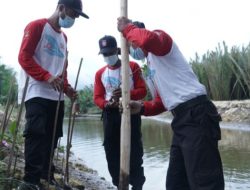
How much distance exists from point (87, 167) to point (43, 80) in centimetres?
360

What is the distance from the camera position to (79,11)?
3.83 metres

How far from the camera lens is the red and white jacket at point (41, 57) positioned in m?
3.64

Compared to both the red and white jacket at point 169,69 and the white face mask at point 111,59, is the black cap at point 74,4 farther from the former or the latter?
the red and white jacket at point 169,69

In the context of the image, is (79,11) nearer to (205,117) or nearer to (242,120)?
(205,117)

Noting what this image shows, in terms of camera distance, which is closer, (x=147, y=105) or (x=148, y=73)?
(x=148, y=73)

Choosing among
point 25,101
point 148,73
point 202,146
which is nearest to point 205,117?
point 202,146

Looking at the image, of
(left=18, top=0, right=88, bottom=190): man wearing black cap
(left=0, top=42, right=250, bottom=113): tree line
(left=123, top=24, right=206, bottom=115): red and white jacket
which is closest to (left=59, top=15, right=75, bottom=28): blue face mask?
(left=18, top=0, right=88, bottom=190): man wearing black cap

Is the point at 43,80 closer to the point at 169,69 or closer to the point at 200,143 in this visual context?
the point at 169,69

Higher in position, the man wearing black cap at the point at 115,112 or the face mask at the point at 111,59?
the face mask at the point at 111,59

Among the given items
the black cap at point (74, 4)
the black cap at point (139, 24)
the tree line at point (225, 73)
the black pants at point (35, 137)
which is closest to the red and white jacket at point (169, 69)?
the black cap at point (139, 24)

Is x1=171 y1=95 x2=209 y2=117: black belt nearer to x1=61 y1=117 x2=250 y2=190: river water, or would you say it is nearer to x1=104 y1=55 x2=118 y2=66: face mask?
x1=104 y1=55 x2=118 y2=66: face mask

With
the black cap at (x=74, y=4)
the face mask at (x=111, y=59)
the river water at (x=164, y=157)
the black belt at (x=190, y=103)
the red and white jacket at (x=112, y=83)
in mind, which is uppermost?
the black cap at (x=74, y=4)

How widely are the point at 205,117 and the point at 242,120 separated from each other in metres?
9.30

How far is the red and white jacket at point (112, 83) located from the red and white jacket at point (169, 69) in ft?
4.28
